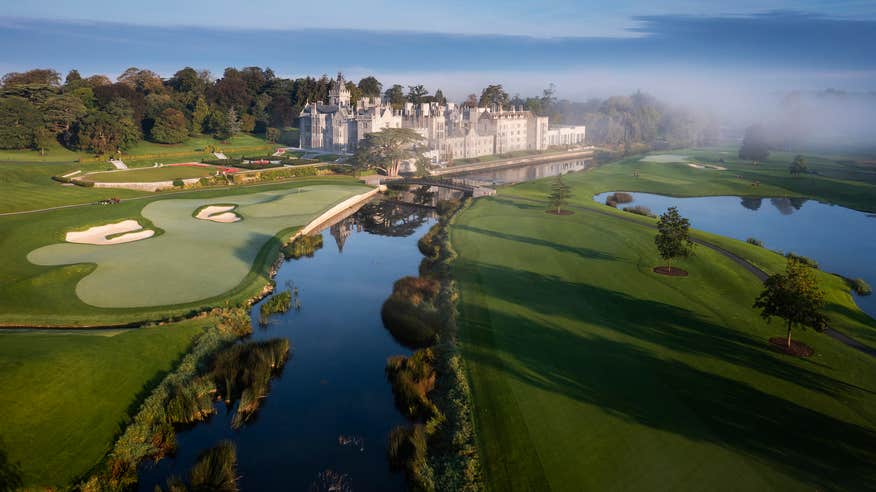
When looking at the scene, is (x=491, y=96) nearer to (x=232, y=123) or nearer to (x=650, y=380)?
(x=232, y=123)

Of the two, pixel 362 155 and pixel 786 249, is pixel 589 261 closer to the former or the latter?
pixel 786 249

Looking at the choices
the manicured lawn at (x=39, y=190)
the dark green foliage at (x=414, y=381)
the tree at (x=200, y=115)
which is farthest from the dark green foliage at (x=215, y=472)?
the tree at (x=200, y=115)

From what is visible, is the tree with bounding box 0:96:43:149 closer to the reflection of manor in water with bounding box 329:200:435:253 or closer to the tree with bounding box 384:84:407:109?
the reflection of manor in water with bounding box 329:200:435:253

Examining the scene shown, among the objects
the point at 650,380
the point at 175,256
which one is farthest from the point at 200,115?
the point at 650,380

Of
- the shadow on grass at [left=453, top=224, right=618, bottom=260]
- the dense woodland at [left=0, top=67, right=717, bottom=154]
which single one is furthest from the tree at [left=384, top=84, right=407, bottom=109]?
the shadow on grass at [left=453, top=224, right=618, bottom=260]

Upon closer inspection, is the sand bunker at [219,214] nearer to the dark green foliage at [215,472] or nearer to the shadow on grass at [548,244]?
the shadow on grass at [548,244]
